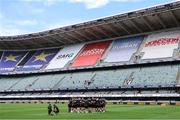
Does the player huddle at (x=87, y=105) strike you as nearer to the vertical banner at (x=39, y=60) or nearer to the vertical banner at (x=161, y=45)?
the vertical banner at (x=161, y=45)

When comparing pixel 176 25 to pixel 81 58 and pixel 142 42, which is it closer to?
pixel 142 42

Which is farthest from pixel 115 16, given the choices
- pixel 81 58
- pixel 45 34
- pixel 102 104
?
pixel 102 104

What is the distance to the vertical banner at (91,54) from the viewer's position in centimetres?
8924

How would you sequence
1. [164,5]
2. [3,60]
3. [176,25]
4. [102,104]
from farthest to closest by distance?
[3,60] < [176,25] < [164,5] < [102,104]

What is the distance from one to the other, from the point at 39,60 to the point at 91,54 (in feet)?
60.2

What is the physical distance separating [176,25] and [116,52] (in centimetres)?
1474

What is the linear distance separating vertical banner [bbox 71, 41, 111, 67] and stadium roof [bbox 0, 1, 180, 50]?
85.4 inches

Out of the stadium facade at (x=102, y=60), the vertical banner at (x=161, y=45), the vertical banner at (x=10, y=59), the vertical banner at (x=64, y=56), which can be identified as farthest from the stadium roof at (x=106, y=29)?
the vertical banner at (x=161, y=45)

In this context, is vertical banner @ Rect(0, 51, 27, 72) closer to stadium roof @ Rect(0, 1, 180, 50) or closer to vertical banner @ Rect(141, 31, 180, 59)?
stadium roof @ Rect(0, 1, 180, 50)

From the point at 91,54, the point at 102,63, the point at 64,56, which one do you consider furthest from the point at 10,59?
the point at 102,63

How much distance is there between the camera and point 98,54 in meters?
89.8

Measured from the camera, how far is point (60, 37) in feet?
324

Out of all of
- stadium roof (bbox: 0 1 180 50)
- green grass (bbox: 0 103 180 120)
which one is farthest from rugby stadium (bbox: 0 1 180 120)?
green grass (bbox: 0 103 180 120)

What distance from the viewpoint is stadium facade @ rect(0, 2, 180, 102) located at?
71.9 metres
